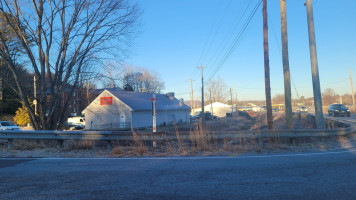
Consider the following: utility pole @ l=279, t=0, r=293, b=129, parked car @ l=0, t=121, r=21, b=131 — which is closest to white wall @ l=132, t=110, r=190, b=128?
parked car @ l=0, t=121, r=21, b=131

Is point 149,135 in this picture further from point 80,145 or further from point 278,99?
point 278,99

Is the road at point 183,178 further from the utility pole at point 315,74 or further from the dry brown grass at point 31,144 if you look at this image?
the utility pole at point 315,74

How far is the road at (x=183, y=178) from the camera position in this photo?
4355 millimetres

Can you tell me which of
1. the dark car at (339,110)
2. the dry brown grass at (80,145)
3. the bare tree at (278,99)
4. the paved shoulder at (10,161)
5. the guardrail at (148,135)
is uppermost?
the bare tree at (278,99)

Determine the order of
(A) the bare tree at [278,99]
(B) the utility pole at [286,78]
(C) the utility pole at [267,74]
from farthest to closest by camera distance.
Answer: (A) the bare tree at [278,99] → (C) the utility pole at [267,74] → (B) the utility pole at [286,78]

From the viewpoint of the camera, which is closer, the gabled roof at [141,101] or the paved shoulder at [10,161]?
the paved shoulder at [10,161]

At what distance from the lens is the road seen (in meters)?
4.36

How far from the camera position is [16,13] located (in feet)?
41.2

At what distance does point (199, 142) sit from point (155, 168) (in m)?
3.21

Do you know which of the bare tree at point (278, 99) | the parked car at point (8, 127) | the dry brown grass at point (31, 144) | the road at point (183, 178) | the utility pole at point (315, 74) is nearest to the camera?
the road at point (183, 178)

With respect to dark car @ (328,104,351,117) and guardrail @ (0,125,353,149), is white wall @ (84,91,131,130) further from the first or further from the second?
dark car @ (328,104,351,117)

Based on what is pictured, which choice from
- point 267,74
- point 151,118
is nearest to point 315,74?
point 267,74

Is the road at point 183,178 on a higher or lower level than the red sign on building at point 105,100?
lower

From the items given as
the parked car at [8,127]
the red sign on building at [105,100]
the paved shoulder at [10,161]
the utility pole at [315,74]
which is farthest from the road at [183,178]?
the red sign on building at [105,100]
